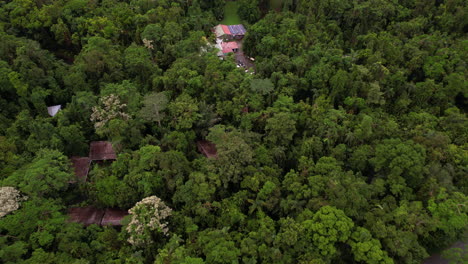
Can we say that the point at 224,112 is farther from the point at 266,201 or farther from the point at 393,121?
the point at 393,121

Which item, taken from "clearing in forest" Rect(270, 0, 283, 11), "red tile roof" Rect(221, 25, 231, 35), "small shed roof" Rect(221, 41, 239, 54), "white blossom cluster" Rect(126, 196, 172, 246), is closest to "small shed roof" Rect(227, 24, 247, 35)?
"red tile roof" Rect(221, 25, 231, 35)

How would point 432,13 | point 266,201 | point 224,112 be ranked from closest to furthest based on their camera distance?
1. point 266,201
2. point 224,112
3. point 432,13

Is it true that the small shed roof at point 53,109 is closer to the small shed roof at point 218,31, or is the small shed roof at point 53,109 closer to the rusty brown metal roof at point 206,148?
the rusty brown metal roof at point 206,148

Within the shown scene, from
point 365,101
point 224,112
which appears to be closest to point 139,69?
point 224,112

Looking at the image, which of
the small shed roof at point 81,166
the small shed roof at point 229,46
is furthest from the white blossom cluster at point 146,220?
the small shed roof at point 229,46

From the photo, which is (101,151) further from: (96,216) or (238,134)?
(238,134)

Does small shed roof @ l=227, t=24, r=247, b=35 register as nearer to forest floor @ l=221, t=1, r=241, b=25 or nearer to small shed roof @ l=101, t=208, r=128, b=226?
forest floor @ l=221, t=1, r=241, b=25
